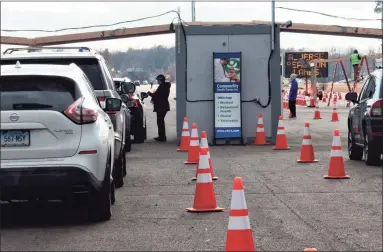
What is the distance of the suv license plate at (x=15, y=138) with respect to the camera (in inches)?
334

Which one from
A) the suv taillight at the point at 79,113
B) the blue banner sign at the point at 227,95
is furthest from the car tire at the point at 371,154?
the suv taillight at the point at 79,113

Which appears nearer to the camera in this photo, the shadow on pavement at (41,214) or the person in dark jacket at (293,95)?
the shadow on pavement at (41,214)

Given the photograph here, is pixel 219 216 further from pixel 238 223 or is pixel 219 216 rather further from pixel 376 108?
pixel 376 108

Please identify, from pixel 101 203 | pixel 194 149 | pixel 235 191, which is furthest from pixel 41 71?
pixel 194 149

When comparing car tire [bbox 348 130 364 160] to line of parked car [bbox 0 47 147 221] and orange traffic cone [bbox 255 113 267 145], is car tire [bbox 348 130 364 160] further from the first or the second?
line of parked car [bbox 0 47 147 221]

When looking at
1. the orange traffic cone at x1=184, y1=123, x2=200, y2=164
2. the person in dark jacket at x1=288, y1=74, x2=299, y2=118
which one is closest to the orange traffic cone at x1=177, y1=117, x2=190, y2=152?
the orange traffic cone at x1=184, y1=123, x2=200, y2=164

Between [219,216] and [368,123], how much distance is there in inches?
229

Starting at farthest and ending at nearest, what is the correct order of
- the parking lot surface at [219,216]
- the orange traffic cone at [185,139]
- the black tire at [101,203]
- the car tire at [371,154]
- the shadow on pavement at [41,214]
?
1. the orange traffic cone at [185,139]
2. the car tire at [371,154]
3. the shadow on pavement at [41,214]
4. the black tire at [101,203]
5. the parking lot surface at [219,216]

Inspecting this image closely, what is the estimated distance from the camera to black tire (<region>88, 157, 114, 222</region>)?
923cm

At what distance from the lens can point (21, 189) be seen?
8547 mm

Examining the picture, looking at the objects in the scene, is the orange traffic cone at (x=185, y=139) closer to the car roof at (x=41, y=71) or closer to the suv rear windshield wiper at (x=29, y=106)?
the car roof at (x=41, y=71)

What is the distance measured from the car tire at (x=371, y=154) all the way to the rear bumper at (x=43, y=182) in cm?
740

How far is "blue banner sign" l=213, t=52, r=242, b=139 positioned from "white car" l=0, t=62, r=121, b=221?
12.5 m

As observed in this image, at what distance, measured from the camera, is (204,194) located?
33.8 ft
